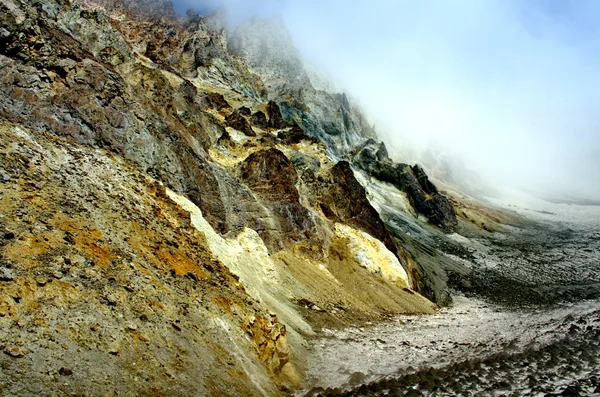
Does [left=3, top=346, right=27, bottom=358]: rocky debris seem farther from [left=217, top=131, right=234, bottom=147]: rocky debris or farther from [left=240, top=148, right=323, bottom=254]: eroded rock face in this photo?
[left=217, top=131, right=234, bottom=147]: rocky debris

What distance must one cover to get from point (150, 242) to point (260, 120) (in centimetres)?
5130

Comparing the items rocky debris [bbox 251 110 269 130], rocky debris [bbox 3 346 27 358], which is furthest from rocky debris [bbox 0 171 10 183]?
rocky debris [bbox 251 110 269 130]

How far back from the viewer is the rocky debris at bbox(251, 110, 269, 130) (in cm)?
6188

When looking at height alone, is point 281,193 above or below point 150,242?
above

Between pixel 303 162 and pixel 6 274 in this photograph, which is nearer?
pixel 6 274

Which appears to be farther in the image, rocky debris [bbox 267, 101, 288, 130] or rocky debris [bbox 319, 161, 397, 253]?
rocky debris [bbox 267, 101, 288, 130]

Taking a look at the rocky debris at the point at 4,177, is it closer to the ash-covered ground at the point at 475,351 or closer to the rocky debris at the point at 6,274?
the rocky debris at the point at 6,274

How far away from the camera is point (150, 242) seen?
1361cm

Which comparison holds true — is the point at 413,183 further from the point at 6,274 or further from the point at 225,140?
the point at 6,274

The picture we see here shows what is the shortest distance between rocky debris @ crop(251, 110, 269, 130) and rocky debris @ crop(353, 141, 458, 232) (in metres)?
42.8

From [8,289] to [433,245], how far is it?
6426cm

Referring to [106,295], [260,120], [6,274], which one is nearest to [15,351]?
[6,274]

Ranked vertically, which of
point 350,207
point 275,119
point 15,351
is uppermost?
point 275,119

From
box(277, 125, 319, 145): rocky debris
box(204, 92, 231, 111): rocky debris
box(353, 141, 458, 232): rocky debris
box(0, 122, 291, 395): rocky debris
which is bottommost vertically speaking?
box(0, 122, 291, 395): rocky debris
